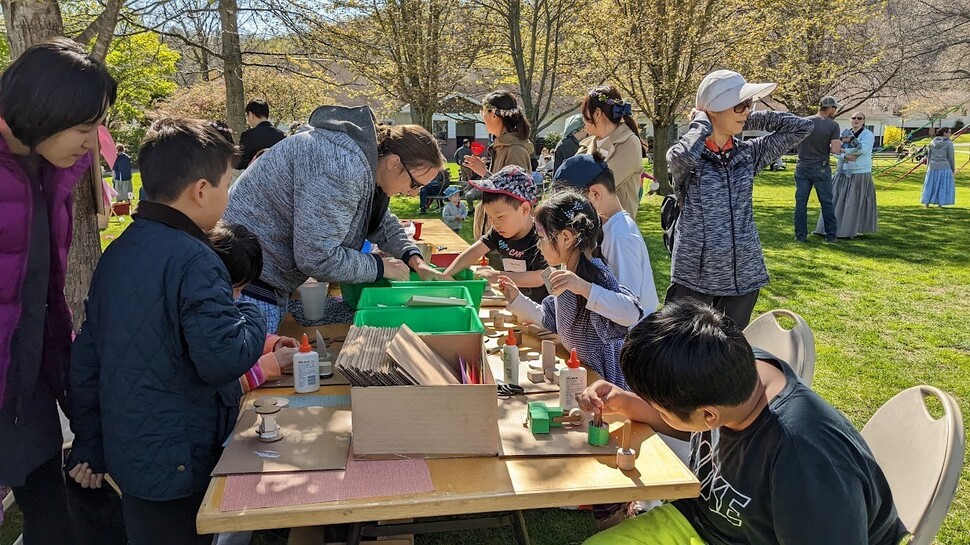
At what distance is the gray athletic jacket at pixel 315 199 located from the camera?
2.53m

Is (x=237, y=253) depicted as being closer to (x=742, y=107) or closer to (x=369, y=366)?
(x=369, y=366)

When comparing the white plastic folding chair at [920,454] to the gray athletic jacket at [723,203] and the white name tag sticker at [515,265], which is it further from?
the white name tag sticker at [515,265]

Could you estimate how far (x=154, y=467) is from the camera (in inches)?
69.0

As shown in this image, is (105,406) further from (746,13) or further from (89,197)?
(746,13)

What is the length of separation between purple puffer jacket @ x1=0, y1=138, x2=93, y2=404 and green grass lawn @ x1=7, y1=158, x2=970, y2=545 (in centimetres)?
132

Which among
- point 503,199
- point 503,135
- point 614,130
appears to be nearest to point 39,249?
point 503,199

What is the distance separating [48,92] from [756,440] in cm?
194

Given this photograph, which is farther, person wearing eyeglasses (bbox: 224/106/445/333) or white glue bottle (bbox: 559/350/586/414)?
person wearing eyeglasses (bbox: 224/106/445/333)

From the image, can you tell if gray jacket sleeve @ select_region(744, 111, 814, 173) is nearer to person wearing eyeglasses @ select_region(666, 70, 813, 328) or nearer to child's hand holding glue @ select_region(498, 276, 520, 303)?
person wearing eyeglasses @ select_region(666, 70, 813, 328)

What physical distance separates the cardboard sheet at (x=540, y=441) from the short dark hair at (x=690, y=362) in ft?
0.94

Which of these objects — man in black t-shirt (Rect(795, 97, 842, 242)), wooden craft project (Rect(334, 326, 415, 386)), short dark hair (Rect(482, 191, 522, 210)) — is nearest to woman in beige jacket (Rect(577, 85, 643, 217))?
short dark hair (Rect(482, 191, 522, 210))

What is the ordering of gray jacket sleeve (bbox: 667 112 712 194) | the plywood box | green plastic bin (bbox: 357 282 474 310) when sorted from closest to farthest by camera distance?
the plywood box → green plastic bin (bbox: 357 282 474 310) → gray jacket sleeve (bbox: 667 112 712 194)

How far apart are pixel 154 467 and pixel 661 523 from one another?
1360 millimetres

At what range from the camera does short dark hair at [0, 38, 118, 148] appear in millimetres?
1678
